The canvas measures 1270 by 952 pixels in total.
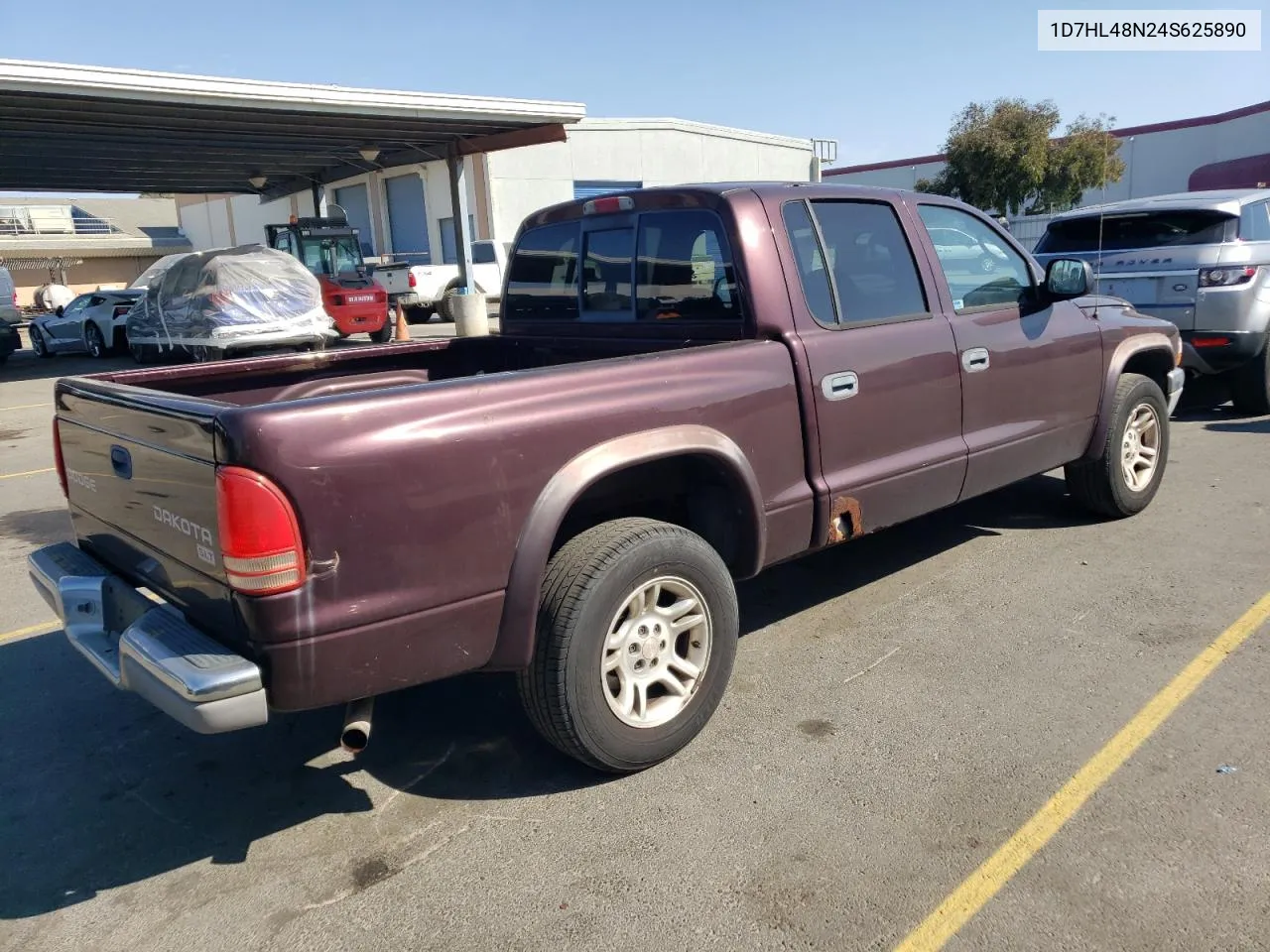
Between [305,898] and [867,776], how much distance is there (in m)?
1.75

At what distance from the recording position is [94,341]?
20.8 meters

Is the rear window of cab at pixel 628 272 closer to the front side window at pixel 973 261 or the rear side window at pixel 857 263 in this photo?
the rear side window at pixel 857 263

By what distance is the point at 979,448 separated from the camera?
446 cm

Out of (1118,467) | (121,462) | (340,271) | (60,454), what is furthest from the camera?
(340,271)

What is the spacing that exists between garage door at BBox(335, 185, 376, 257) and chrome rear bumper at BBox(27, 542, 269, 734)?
33914mm

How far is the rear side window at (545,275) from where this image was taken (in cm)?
455

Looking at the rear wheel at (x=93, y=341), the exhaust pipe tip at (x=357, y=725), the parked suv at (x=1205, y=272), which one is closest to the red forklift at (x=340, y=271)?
the rear wheel at (x=93, y=341)

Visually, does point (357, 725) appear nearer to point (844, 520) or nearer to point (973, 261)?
point (844, 520)

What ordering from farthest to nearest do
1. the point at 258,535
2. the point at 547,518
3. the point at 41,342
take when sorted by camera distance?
the point at 41,342
the point at 547,518
the point at 258,535

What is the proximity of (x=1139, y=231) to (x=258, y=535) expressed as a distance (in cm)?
819

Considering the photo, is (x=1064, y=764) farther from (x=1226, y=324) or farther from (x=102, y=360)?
(x=102, y=360)

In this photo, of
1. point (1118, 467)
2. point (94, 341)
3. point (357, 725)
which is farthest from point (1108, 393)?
point (94, 341)

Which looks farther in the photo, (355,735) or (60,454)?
(60,454)

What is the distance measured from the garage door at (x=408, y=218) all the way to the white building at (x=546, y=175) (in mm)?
35
